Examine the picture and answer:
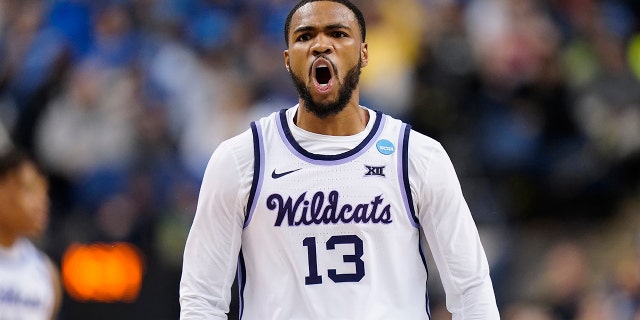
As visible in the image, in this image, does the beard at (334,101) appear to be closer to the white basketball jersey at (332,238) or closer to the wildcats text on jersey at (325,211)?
the white basketball jersey at (332,238)

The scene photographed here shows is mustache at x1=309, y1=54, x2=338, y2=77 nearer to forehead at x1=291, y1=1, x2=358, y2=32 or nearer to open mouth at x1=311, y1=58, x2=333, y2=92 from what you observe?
open mouth at x1=311, y1=58, x2=333, y2=92

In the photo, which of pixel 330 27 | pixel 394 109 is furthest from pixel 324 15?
pixel 394 109

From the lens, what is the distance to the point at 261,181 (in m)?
5.10

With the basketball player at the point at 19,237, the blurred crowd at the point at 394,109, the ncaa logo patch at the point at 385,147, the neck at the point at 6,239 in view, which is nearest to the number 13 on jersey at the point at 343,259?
the ncaa logo patch at the point at 385,147

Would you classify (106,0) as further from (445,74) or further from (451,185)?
(451,185)

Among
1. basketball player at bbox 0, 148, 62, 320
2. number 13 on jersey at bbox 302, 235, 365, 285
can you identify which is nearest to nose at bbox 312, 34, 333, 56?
number 13 on jersey at bbox 302, 235, 365, 285

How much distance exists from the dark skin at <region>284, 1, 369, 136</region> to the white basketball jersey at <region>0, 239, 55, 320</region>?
272 cm

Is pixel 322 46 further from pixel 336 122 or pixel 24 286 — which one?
pixel 24 286

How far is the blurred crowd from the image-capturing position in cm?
1077

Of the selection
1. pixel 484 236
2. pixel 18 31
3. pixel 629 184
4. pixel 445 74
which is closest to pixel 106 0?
pixel 18 31

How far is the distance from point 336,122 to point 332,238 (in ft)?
1.67

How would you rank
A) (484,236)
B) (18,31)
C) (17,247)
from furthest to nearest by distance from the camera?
(18,31) → (484,236) → (17,247)

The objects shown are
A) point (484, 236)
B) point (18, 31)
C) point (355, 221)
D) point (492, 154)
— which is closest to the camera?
point (355, 221)

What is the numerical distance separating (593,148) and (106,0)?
202 inches
